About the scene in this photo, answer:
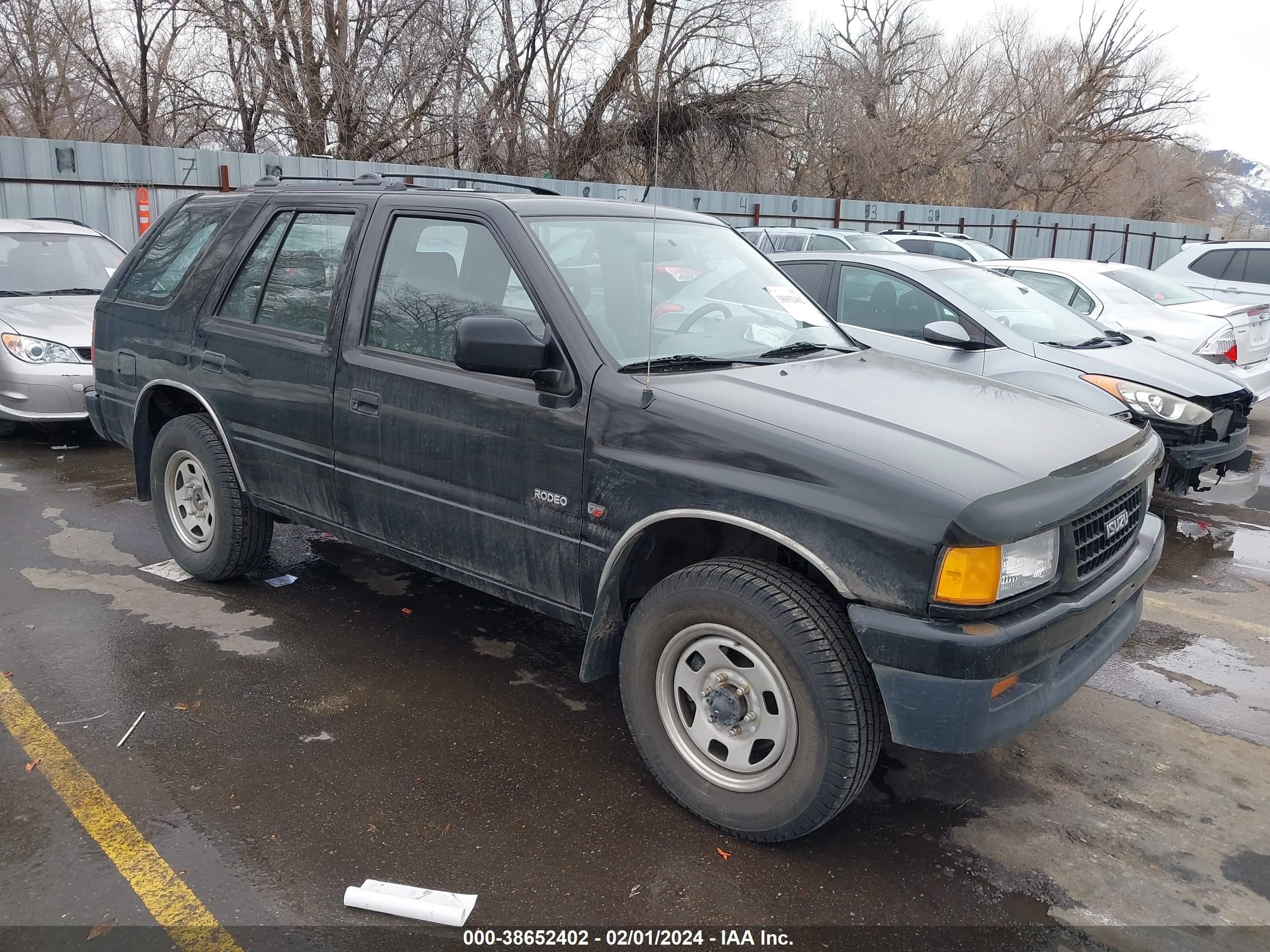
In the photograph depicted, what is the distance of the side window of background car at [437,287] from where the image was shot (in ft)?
12.1

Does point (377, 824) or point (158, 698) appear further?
point (158, 698)

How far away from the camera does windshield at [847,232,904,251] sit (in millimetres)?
14961

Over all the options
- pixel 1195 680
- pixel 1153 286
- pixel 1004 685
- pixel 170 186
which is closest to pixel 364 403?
pixel 1004 685

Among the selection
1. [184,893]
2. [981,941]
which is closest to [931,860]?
Answer: [981,941]

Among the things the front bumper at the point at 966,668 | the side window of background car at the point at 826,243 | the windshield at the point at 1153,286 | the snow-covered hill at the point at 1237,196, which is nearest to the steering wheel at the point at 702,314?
the front bumper at the point at 966,668

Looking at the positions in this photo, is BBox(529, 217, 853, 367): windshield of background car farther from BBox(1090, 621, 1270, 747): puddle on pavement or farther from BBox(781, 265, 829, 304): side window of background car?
BBox(781, 265, 829, 304): side window of background car

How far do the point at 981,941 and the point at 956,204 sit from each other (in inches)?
1625

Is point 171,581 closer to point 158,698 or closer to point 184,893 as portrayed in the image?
point 158,698

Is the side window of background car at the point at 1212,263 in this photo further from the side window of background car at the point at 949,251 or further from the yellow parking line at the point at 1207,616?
the yellow parking line at the point at 1207,616

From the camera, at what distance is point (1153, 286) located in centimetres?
1106

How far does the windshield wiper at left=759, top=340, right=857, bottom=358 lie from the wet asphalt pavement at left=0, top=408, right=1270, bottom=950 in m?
1.54

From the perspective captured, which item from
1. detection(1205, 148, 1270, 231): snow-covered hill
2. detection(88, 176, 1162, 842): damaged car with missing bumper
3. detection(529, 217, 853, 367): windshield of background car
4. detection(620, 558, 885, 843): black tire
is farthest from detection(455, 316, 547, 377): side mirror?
detection(1205, 148, 1270, 231): snow-covered hill

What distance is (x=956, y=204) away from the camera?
40.2 meters

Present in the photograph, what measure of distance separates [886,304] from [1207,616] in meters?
2.86
